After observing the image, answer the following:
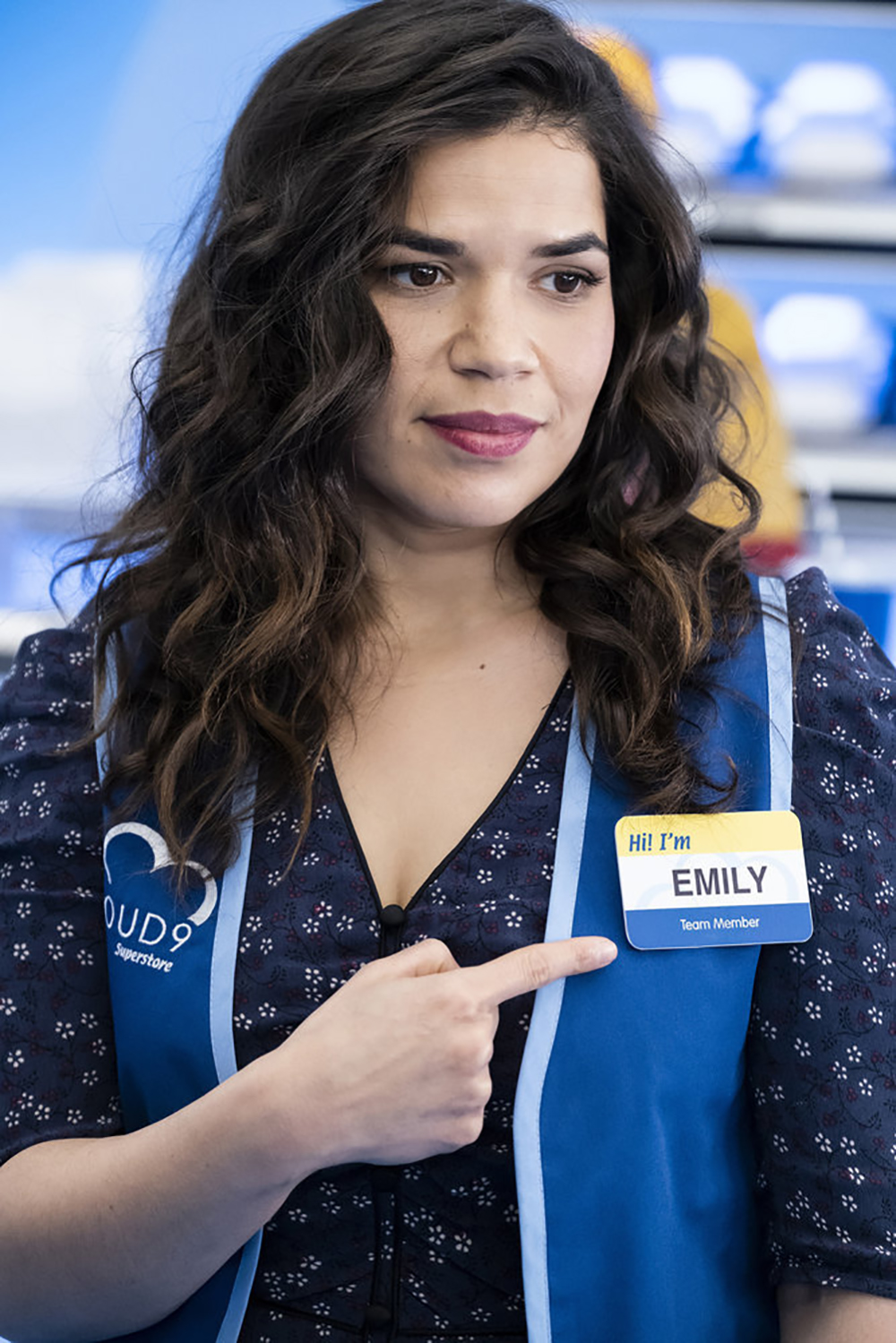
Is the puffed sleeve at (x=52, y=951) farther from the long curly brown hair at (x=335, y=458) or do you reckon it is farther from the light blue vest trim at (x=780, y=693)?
the light blue vest trim at (x=780, y=693)

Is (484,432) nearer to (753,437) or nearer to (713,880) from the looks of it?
(713,880)

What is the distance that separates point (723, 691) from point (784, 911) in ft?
0.72

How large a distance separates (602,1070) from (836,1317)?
285 mm

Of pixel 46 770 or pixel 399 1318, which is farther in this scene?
pixel 46 770

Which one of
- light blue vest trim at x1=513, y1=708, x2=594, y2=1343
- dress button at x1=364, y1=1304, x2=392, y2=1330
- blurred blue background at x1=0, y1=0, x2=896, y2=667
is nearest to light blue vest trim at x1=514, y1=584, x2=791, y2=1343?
light blue vest trim at x1=513, y1=708, x2=594, y2=1343

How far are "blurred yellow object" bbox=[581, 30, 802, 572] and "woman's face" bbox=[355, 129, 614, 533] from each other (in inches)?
19.1

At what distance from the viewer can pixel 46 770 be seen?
1405 millimetres

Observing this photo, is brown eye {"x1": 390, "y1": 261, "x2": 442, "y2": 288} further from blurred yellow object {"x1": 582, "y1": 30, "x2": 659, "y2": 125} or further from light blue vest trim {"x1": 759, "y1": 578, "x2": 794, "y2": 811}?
light blue vest trim {"x1": 759, "y1": 578, "x2": 794, "y2": 811}

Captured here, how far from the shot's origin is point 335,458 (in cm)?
138

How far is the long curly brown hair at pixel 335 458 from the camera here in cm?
129

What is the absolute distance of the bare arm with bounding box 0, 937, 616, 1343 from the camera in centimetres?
111

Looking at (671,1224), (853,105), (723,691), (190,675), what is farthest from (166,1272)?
(853,105)

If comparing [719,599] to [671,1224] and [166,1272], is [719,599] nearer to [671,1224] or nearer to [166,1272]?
[671,1224]

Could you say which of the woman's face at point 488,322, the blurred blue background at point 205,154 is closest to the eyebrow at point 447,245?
the woman's face at point 488,322
